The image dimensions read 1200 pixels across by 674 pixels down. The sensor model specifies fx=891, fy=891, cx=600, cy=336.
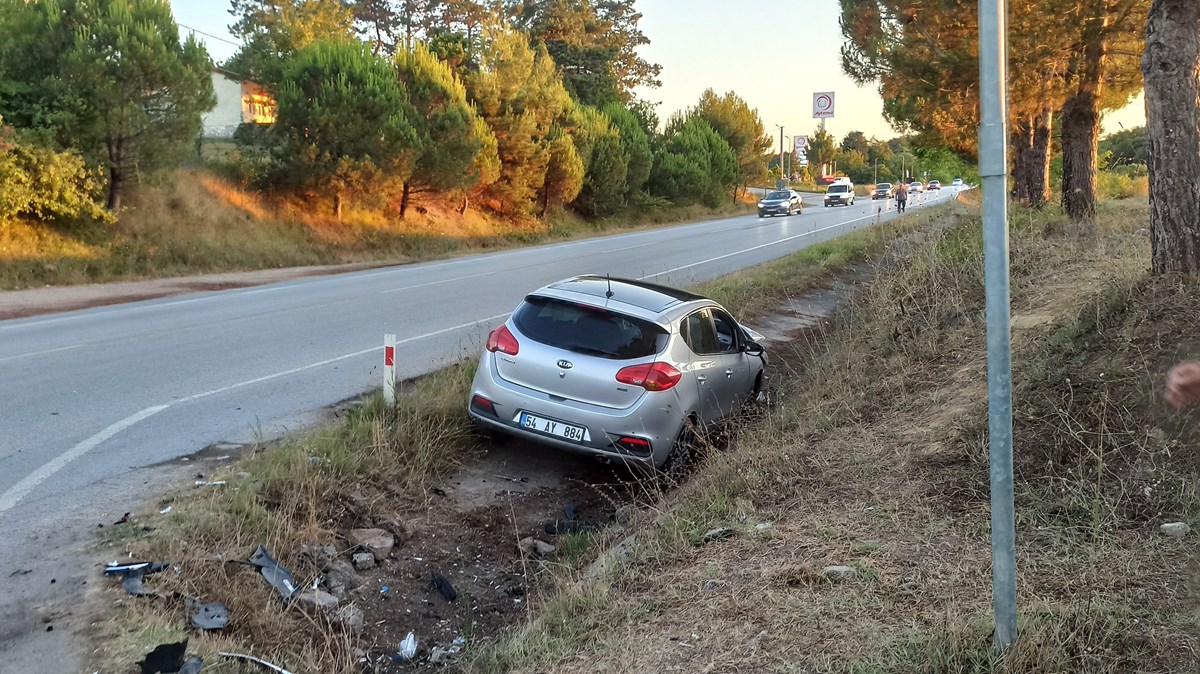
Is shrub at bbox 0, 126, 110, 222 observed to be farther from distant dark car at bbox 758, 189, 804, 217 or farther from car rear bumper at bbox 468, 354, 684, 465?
distant dark car at bbox 758, 189, 804, 217

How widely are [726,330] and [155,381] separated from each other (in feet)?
17.3

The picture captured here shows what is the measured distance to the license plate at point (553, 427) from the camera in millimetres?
6289

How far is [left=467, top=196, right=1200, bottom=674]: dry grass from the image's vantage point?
3393mm

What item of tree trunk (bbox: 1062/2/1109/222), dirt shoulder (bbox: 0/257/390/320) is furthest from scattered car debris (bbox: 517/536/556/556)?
tree trunk (bbox: 1062/2/1109/222)

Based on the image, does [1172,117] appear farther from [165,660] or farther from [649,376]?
[165,660]

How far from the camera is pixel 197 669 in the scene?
3.59 m

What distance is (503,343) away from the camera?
6.72m

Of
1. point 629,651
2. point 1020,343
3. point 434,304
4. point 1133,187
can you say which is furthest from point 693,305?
point 1133,187

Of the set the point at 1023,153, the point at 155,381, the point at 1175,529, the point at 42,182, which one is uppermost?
the point at 42,182

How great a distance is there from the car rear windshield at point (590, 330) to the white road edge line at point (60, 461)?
3.07 metres

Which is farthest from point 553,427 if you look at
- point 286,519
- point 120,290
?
point 120,290

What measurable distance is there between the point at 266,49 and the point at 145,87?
20.4 metres

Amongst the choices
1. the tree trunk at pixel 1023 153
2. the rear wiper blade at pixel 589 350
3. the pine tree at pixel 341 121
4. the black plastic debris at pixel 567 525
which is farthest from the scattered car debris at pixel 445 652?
the pine tree at pixel 341 121

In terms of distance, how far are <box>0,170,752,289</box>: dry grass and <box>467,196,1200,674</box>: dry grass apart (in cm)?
1599
